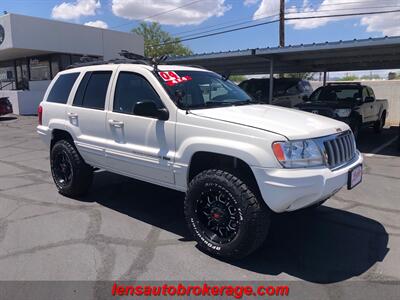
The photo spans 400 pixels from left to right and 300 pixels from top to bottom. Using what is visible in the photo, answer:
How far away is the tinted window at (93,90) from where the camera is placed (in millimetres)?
5059

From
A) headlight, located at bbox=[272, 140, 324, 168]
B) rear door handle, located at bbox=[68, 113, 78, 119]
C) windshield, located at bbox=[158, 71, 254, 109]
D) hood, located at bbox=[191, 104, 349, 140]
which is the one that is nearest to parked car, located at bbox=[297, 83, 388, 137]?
windshield, located at bbox=[158, 71, 254, 109]

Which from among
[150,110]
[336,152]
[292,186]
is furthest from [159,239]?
[336,152]

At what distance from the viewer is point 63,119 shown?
18.5 feet

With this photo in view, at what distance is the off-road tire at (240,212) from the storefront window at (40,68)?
20971 millimetres

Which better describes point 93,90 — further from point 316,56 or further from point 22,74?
point 22,74

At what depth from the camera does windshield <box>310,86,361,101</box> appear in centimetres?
1148

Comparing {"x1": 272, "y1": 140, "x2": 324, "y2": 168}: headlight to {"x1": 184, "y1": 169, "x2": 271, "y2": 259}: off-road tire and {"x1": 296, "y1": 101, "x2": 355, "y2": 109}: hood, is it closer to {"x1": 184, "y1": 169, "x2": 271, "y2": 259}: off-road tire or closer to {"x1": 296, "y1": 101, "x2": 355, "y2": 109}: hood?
{"x1": 184, "y1": 169, "x2": 271, "y2": 259}: off-road tire

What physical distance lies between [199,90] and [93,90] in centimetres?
159

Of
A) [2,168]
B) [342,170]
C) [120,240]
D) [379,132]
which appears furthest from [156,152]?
[379,132]

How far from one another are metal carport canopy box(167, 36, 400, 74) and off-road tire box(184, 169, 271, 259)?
783cm

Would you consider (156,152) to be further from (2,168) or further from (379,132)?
(379,132)

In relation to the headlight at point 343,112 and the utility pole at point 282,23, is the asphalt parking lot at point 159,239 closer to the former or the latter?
the headlight at point 343,112

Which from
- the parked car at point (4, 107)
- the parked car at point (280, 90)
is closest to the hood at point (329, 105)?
the parked car at point (280, 90)

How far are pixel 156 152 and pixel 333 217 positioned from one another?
247 cm
